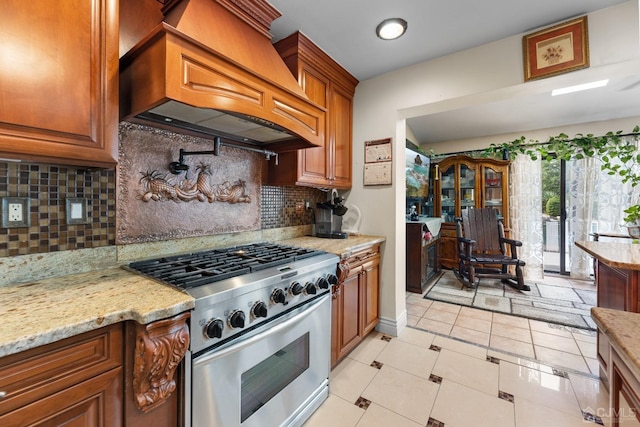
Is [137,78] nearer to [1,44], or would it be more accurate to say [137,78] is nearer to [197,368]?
[1,44]

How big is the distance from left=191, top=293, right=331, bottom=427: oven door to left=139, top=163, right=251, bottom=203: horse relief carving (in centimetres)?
93

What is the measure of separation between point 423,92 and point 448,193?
10.2 feet

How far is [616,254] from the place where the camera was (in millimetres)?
1767

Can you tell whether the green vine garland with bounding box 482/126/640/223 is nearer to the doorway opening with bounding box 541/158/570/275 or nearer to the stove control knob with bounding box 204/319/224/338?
→ the doorway opening with bounding box 541/158/570/275

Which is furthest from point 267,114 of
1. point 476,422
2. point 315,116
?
point 476,422

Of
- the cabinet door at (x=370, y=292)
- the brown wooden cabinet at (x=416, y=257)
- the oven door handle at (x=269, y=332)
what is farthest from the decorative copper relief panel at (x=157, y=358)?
the brown wooden cabinet at (x=416, y=257)

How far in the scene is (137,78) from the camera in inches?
45.4

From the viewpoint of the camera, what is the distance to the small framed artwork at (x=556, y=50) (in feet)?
5.50

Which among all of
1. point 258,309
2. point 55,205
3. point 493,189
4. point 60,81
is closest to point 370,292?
point 258,309

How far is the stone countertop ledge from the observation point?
0.69m

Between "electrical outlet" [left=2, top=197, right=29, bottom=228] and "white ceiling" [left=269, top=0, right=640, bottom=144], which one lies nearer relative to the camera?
"electrical outlet" [left=2, top=197, right=29, bottom=228]

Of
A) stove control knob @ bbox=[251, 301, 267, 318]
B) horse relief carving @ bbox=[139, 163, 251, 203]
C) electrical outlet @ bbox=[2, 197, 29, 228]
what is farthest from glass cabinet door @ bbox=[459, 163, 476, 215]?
electrical outlet @ bbox=[2, 197, 29, 228]

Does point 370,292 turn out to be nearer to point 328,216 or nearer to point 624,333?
point 328,216

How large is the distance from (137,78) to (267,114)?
22.7 inches
